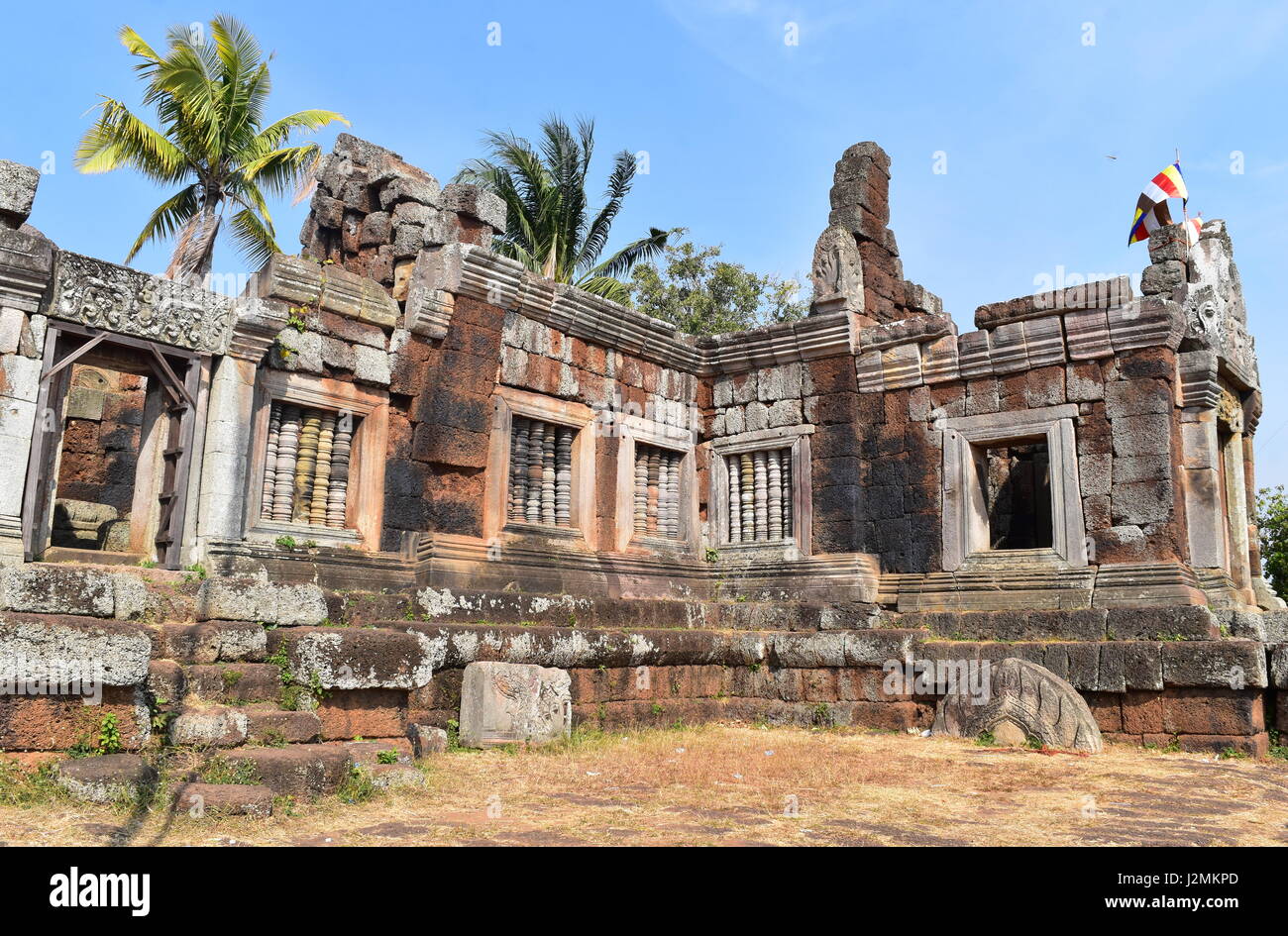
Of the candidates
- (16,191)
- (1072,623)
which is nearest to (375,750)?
(16,191)

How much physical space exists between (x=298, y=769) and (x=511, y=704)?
90.6 inches

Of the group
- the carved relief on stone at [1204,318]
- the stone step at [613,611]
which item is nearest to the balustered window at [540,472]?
the stone step at [613,611]

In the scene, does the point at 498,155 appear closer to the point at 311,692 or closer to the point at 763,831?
the point at 311,692

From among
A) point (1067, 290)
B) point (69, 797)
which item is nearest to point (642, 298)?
point (1067, 290)

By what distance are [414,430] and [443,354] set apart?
0.74m

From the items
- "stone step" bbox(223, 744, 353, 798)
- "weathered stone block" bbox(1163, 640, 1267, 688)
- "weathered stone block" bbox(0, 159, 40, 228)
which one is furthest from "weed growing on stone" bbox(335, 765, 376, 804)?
"weathered stone block" bbox(1163, 640, 1267, 688)

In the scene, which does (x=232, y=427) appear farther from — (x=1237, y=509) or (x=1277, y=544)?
(x=1277, y=544)

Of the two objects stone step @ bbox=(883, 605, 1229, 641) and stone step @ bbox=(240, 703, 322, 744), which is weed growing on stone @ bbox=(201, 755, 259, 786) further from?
stone step @ bbox=(883, 605, 1229, 641)

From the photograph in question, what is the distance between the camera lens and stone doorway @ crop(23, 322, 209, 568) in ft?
23.6

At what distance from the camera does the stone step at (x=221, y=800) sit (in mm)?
4852

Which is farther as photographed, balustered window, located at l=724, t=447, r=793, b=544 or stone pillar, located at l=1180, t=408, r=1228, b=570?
balustered window, located at l=724, t=447, r=793, b=544

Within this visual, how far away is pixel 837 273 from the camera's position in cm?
1112

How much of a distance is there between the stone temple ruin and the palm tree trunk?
483 cm

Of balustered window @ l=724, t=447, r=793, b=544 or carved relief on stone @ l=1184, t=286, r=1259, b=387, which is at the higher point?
carved relief on stone @ l=1184, t=286, r=1259, b=387
